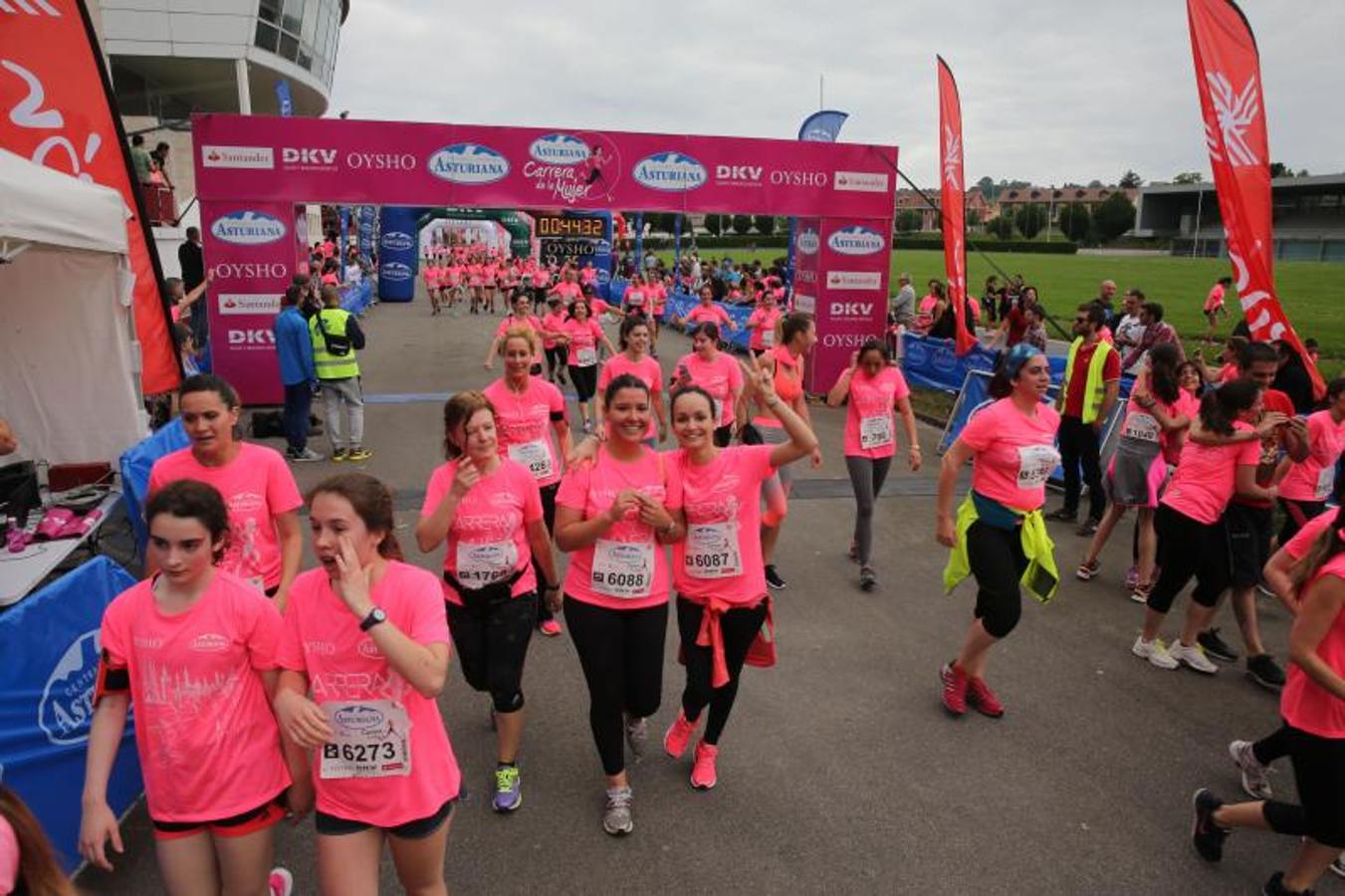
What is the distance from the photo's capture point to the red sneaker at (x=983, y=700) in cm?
456

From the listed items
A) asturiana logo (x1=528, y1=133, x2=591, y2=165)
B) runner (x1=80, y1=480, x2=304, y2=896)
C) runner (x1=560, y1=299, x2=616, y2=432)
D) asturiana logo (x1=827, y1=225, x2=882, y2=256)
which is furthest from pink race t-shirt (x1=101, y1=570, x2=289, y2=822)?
asturiana logo (x1=827, y1=225, x2=882, y2=256)

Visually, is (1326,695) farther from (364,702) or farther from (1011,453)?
(364,702)

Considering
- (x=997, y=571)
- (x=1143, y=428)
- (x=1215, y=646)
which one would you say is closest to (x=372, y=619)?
(x=997, y=571)

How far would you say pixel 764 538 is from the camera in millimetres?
5504

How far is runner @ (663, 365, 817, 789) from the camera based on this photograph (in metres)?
3.43

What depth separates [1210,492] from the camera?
15.7 feet

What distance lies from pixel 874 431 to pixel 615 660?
3.48m

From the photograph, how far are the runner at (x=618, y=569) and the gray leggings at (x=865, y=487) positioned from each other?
3092 millimetres

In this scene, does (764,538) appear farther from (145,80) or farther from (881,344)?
(145,80)

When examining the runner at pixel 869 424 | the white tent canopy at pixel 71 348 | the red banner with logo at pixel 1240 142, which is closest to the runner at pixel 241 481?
the white tent canopy at pixel 71 348

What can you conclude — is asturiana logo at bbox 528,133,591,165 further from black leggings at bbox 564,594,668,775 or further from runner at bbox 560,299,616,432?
black leggings at bbox 564,594,668,775

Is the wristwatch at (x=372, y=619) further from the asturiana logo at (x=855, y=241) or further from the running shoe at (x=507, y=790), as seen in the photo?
the asturiana logo at (x=855, y=241)

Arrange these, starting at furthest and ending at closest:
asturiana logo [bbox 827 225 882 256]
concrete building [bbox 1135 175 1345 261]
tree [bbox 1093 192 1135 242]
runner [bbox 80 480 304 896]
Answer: tree [bbox 1093 192 1135 242] → concrete building [bbox 1135 175 1345 261] → asturiana logo [bbox 827 225 882 256] → runner [bbox 80 480 304 896]

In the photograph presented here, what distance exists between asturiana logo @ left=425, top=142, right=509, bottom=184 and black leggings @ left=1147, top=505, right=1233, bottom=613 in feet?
35.5
